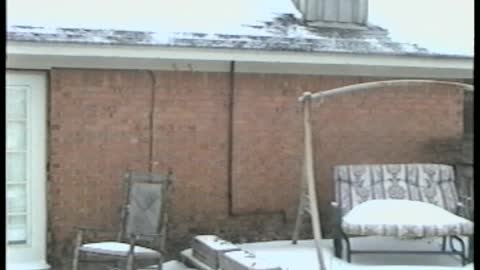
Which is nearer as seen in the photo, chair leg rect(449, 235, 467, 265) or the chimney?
chair leg rect(449, 235, 467, 265)

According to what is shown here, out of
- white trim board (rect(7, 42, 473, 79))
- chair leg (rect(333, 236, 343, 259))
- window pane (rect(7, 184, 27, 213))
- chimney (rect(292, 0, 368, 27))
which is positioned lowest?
chair leg (rect(333, 236, 343, 259))

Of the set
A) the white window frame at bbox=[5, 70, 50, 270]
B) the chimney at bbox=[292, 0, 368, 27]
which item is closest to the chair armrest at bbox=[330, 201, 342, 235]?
the chimney at bbox=[292, 0, 368, 27]

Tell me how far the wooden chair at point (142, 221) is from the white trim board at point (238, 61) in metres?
0.79

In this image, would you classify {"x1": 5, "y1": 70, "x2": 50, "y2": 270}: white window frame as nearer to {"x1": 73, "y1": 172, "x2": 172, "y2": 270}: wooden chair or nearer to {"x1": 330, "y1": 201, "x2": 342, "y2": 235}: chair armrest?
{"x1": 73, "y1": 172, "x2": 172, "y2": 270}: wooden chair

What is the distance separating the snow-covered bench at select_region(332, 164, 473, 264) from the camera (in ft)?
14.8

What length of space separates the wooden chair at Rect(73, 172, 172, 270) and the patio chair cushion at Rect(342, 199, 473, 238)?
119 centimetres

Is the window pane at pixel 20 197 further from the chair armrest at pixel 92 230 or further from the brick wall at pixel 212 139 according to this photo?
the chair armrest at pixel 92 230

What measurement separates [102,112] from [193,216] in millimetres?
971

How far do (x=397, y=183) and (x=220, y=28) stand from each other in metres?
1.68

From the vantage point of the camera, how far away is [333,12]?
19.5 feet

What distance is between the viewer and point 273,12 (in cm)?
568

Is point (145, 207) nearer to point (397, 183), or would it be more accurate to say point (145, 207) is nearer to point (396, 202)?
point (396, 202)

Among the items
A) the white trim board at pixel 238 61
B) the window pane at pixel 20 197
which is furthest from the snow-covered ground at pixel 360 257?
the white trim board at pixel 238 61

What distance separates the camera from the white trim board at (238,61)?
180 inches
